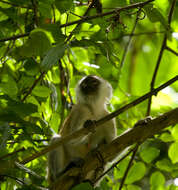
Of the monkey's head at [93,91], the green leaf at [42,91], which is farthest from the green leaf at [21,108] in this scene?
the monkey's head at [93,91]

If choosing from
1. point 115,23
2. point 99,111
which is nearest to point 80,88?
point 99,111

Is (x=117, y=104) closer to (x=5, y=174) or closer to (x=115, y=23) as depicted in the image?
(x=115, y=23)

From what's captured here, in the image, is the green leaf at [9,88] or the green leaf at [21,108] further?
the green leaf at [9,88]

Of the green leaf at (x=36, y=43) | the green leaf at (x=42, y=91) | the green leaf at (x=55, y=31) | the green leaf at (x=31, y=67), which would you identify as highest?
the green leaf at (x=31, y=67)

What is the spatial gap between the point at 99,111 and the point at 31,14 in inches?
81.6

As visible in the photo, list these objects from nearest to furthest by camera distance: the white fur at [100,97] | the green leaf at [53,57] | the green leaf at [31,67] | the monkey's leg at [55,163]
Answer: the green leaf at [53,57]
the green leaf at [31,67]
the monkey's leg at [55,163]
the white fur at [100,97]

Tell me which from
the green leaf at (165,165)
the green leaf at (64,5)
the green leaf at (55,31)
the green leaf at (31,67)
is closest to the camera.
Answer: the green leaf at (55,31)

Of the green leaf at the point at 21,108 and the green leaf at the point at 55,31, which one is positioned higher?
the green leaf at the point at 55,31

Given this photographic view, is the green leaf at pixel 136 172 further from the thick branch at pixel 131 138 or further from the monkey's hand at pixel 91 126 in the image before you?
the monkey's hand at pixel 91 126

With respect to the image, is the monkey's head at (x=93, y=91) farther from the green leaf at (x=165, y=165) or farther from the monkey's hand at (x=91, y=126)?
the green leaf at (x=165, y=165)

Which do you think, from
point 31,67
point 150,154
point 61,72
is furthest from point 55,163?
point 31,67

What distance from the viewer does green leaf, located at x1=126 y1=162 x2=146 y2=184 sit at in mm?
4243

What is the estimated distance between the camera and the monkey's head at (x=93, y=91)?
18.6 ft

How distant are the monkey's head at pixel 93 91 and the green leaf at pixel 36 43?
10.1 ft
